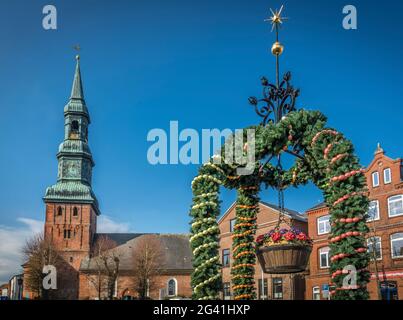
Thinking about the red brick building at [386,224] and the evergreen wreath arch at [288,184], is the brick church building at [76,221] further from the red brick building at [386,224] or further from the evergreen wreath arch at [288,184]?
the evergreen wreath arch at [288,184]

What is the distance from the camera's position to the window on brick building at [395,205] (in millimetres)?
32906

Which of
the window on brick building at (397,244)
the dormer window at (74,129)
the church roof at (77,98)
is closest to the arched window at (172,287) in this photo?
the dormer window at (74,129)

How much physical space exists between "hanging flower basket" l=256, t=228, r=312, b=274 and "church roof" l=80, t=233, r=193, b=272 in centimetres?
5606

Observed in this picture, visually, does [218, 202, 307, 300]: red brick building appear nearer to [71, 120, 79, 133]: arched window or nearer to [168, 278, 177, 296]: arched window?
[168, 278, 177, 296]: arched window

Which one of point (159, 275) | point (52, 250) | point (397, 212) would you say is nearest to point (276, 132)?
point (397, 212)

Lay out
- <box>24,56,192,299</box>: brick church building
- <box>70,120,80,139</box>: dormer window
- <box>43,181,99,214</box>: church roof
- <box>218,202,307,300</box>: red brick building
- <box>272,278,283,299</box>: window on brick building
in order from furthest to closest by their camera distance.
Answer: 1. <box>70,120,80,139</box>: dormer window
2. <box>43,181,99,214</box>: church roof
3. <box>24,56,192,299</box>: brick church building
4. <box>272,278,283,299</box>: window on brick building
5. <box>218,202,307,300</box>: red brick building

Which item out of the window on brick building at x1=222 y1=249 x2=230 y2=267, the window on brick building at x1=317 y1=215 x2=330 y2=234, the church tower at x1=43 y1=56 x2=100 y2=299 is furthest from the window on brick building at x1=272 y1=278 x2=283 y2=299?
the church tower at x1=43 y1=56 x2=100 y2=299

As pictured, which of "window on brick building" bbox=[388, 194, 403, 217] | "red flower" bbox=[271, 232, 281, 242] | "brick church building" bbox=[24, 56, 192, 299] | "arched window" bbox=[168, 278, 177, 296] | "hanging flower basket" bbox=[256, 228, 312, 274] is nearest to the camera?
"hanging flower basket" bbox=[256, 228, 312, 274]

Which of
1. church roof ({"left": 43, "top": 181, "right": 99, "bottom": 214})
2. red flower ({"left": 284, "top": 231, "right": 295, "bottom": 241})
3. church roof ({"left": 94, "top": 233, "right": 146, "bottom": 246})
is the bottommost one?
red flower ({"left": 284, "top": 231, "right": 295, "bottom": 241})

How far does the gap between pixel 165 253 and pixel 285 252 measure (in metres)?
61.1

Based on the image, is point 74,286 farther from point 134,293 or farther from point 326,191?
point 326,191

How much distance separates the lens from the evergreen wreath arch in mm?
7316

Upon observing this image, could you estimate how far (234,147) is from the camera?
8.95 metres
